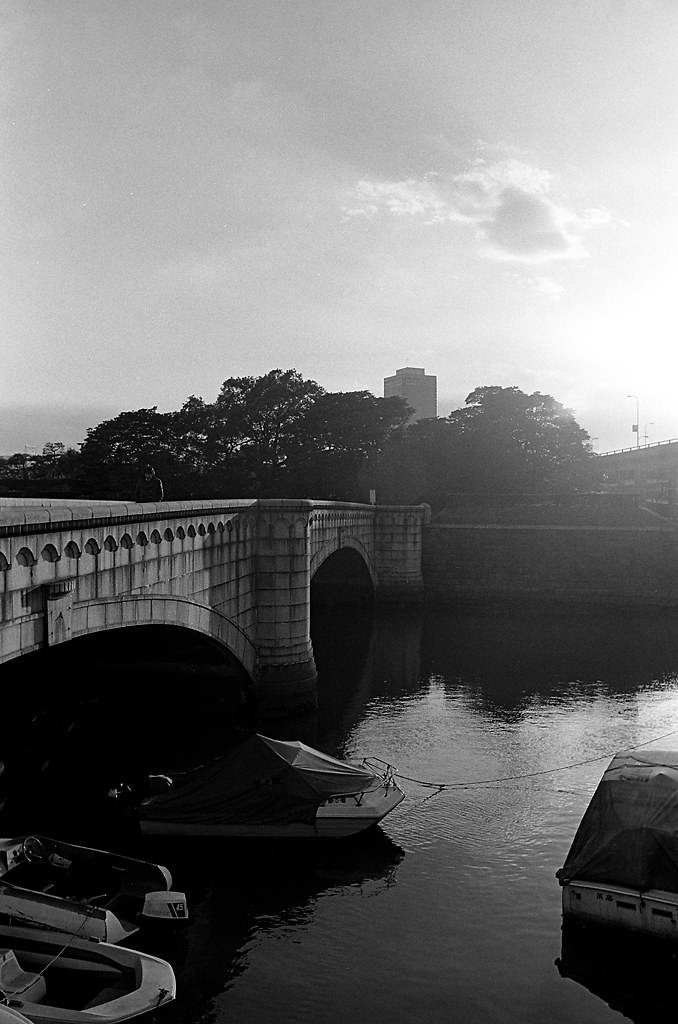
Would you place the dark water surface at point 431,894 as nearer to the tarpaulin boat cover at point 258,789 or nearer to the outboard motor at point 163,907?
the outboard motor at point 163,907

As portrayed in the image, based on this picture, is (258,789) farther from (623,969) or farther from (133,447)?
(133,447)

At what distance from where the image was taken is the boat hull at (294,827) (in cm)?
2175

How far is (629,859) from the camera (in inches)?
674

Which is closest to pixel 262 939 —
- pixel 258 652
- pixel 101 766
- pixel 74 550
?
pixel 74 550

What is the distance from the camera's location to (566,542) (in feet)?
226

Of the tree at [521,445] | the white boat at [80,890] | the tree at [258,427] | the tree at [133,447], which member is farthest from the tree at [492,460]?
the white boat at [80,890]

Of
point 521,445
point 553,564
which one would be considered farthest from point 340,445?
point 553,564

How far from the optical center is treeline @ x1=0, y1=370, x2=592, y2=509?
9312 centimetres

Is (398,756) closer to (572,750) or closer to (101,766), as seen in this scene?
(572,750)

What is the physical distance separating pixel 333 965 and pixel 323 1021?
1.87 m

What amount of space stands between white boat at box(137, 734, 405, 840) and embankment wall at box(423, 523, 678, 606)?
47922mm

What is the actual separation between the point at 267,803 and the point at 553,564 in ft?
167

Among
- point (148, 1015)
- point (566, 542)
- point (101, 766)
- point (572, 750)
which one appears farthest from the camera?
point (566, 542)

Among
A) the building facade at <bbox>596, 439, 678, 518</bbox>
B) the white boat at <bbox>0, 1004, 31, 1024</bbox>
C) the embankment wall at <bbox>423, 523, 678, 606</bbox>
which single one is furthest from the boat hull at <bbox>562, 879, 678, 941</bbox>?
the building facade at <bbox>596, 439, 678, 518</bbox>
